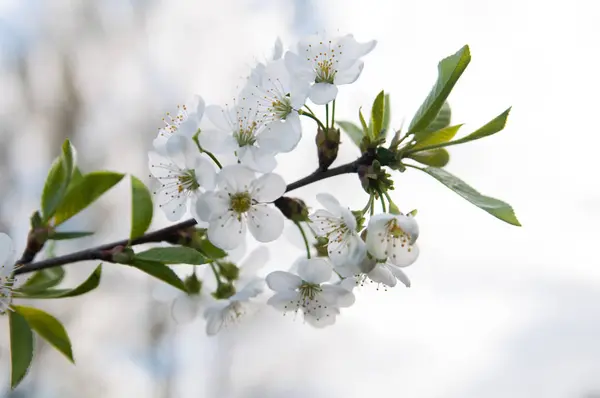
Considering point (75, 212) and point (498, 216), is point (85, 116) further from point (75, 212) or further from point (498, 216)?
point (498, 216)

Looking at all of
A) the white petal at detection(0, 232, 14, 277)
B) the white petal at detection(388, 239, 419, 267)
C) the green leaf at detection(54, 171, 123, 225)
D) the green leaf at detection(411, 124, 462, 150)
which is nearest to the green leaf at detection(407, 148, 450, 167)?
the green leaf at detection(411, 124, 462, 150)

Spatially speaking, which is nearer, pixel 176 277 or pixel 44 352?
pixel 176 277

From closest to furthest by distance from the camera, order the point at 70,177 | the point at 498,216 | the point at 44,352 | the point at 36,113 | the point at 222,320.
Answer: the point at 498,216 → the point at 70,177 → the point at 222,320 → the point at 44,352 → the point at 36,113

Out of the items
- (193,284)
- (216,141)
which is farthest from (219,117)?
(193,284)

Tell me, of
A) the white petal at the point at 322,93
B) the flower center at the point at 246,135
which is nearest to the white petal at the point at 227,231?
the flower center at the point at 246,135

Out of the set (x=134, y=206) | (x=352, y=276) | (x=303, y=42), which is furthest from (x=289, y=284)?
(x=303, y=42)

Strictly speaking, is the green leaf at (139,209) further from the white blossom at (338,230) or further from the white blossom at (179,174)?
the white blossom at (338,230)
